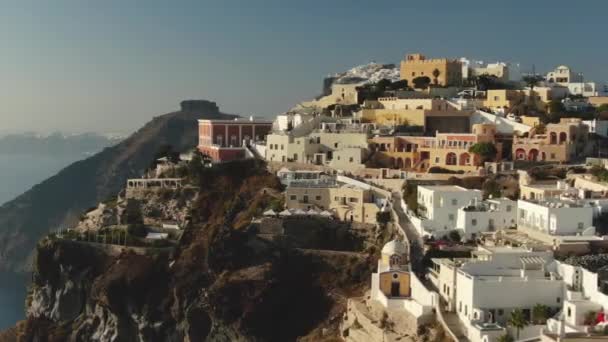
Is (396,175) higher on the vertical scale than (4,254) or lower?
higher

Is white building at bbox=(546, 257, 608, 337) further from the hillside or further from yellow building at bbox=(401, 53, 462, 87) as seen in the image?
the hillside

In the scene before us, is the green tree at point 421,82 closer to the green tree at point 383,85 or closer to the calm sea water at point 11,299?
the green tree at point 383,85

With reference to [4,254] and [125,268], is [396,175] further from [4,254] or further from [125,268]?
[4,254]

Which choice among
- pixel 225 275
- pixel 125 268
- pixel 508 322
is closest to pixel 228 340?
pixel 225 275

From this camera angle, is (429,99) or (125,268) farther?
(429,99)

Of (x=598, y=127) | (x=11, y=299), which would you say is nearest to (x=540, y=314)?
(x=598, y=127)

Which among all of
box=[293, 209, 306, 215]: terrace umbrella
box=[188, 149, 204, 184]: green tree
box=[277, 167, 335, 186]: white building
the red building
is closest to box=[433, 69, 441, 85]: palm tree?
the red building
